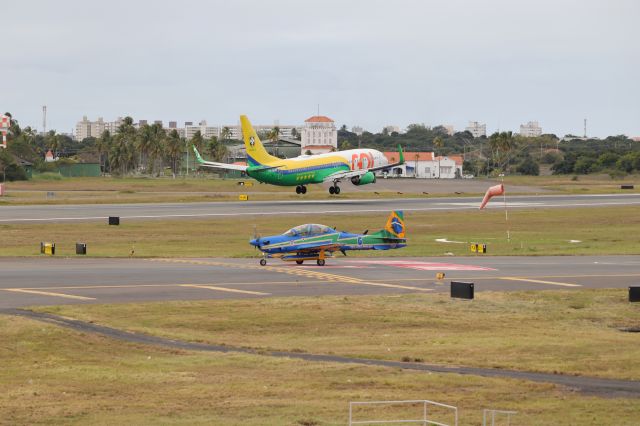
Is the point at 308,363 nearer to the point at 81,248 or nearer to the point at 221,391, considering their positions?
the point at 221,391

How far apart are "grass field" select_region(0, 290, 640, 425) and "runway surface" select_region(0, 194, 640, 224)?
5780 cm

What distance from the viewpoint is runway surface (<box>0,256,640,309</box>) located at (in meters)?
46.6

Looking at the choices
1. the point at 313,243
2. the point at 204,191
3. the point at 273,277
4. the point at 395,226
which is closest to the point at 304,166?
the point at 204,191

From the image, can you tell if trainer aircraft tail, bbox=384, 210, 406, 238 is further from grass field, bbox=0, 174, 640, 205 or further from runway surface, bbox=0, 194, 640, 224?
grass field, bbox=0, 174, 640, 205

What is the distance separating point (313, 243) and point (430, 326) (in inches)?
725

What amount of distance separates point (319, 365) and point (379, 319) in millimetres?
9112

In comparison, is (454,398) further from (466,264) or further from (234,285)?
(466,264)

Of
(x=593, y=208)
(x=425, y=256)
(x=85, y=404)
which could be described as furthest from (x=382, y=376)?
(x=593, y=208)

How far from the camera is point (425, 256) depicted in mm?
65625

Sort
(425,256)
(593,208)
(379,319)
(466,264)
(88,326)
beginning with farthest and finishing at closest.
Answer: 1. (593,208)
2. (425,256)
3. (466,264)
4. (379,319)
5. (88,326)

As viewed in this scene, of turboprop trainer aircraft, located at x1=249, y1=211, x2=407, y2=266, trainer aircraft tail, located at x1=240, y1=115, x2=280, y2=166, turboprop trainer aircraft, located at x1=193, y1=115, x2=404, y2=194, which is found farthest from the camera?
turboprop trainer aircraft, located at x1=193, y1=115, x2=404, y2=194

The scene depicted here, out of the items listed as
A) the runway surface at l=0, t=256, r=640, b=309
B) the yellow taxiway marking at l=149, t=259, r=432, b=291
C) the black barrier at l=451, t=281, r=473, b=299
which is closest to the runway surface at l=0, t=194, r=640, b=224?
the yellow taxiway marking at l=149, t=259, r=432, b=291

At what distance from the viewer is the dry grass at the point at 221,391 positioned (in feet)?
84.5

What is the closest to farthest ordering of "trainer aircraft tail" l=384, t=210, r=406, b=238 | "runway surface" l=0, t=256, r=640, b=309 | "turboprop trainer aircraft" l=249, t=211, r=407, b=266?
"runway surface" l=0, t=256, r=640, b=309, "turboprop trainer aircraft" l=249, t=211, r=407, b=266, "trainer aircraft tail" l=384, t=210, r=406, b=238
